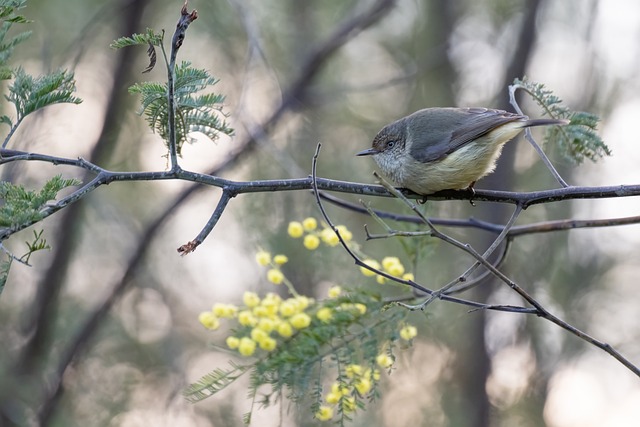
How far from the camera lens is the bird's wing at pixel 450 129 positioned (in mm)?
3387

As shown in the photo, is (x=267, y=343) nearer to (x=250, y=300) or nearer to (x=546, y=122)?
(x=250, y=300)

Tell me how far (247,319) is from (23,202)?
3.66 ft

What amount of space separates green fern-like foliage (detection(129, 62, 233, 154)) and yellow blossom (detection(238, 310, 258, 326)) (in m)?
0.72

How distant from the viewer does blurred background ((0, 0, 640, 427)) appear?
521 cm

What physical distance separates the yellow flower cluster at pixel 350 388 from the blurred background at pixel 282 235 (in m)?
2.23

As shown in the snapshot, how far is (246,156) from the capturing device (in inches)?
203

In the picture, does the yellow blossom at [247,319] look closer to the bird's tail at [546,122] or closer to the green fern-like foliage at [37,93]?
the green fern-like foliage at [37,93]

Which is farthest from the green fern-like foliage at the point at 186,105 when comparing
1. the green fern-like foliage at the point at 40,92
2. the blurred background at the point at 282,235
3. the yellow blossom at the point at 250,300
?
the blurred background at the point at 282,235

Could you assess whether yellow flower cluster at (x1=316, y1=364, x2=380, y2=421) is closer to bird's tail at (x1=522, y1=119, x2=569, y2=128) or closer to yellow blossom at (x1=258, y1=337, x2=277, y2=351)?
yellow blossom at (x1=258, y1=337, x2=277, y2=351)

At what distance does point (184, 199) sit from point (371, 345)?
7.85 ft

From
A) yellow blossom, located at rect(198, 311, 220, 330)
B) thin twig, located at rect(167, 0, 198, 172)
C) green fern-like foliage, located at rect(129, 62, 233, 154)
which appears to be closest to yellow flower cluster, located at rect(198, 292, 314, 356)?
yellow blossom, located at rect(198, 311, 220, 330)

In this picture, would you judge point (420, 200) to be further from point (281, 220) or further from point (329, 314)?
point (281, 220)

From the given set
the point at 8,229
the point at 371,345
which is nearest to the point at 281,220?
the point at 371,345

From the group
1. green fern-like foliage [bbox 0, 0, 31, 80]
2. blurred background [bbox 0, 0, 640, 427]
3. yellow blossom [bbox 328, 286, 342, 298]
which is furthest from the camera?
blurred background [bbox 0, 0, 640, 427]
